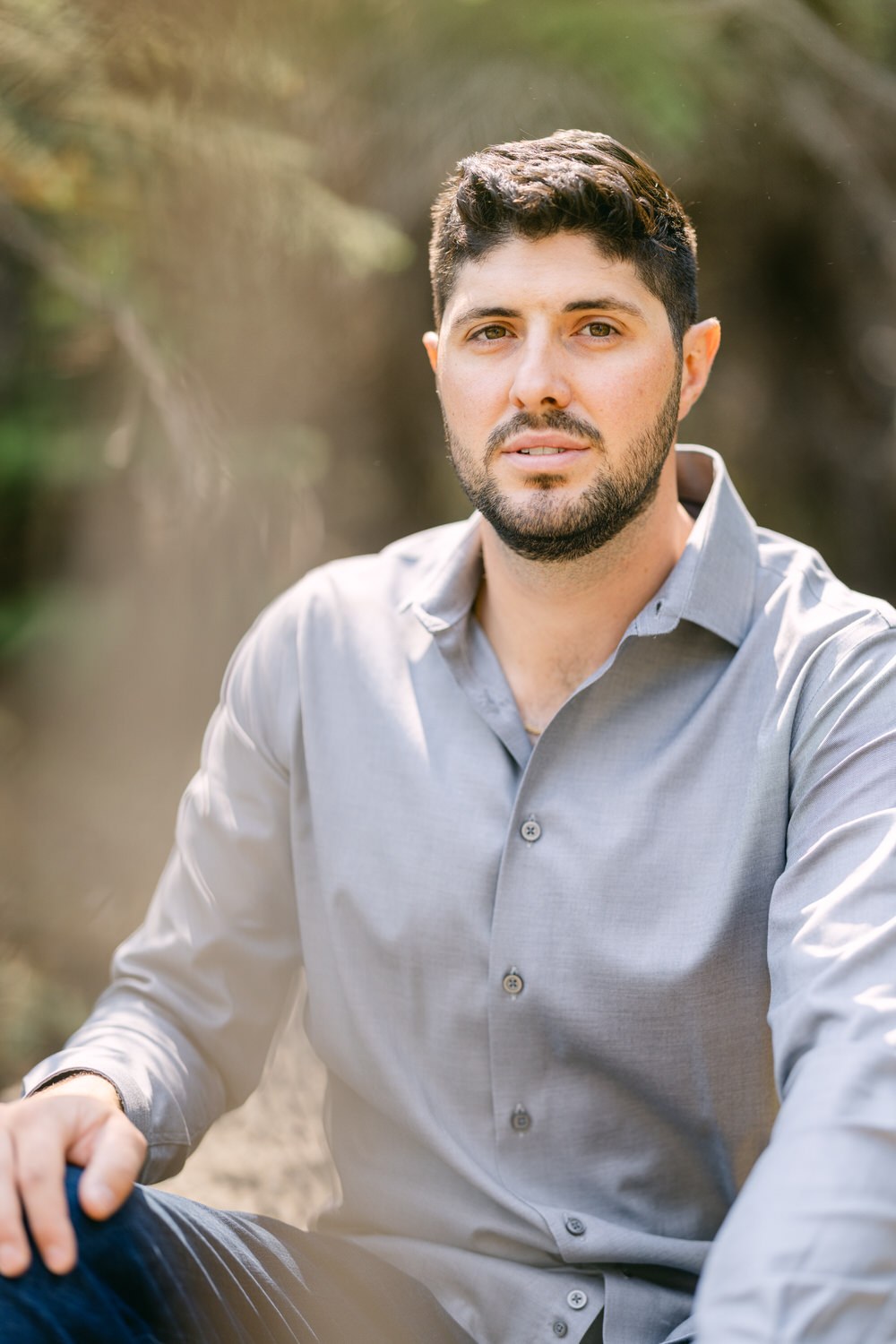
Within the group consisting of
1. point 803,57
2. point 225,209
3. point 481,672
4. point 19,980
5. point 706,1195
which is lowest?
point 19,980

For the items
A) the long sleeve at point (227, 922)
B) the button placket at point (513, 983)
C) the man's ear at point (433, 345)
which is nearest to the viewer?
the button placket at point (513, 983)

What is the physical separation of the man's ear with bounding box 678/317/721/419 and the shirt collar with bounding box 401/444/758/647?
0.08 metres

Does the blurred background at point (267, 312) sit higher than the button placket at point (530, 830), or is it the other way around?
the blurred background at point (267, 312)

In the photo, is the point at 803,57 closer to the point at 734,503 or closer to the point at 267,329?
the point at 267,329

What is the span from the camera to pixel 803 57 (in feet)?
8.75

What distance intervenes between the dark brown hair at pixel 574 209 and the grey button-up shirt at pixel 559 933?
0.28 metres

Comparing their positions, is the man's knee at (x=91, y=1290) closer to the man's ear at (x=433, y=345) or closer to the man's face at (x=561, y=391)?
the man's face at (x=561, y=391)

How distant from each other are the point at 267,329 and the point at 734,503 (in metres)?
1.76

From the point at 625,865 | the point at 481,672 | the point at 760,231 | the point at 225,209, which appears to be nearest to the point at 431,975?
the point at 625,865

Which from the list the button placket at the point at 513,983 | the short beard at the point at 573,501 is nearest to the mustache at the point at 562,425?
the short beard at the point at 573,501

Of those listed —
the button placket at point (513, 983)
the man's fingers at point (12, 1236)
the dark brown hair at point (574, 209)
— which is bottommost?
the man's fingers at point (12, 1236)

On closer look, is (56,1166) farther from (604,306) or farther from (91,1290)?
(604,306)

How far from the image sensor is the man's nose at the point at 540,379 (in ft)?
4.06

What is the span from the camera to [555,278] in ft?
4.11
